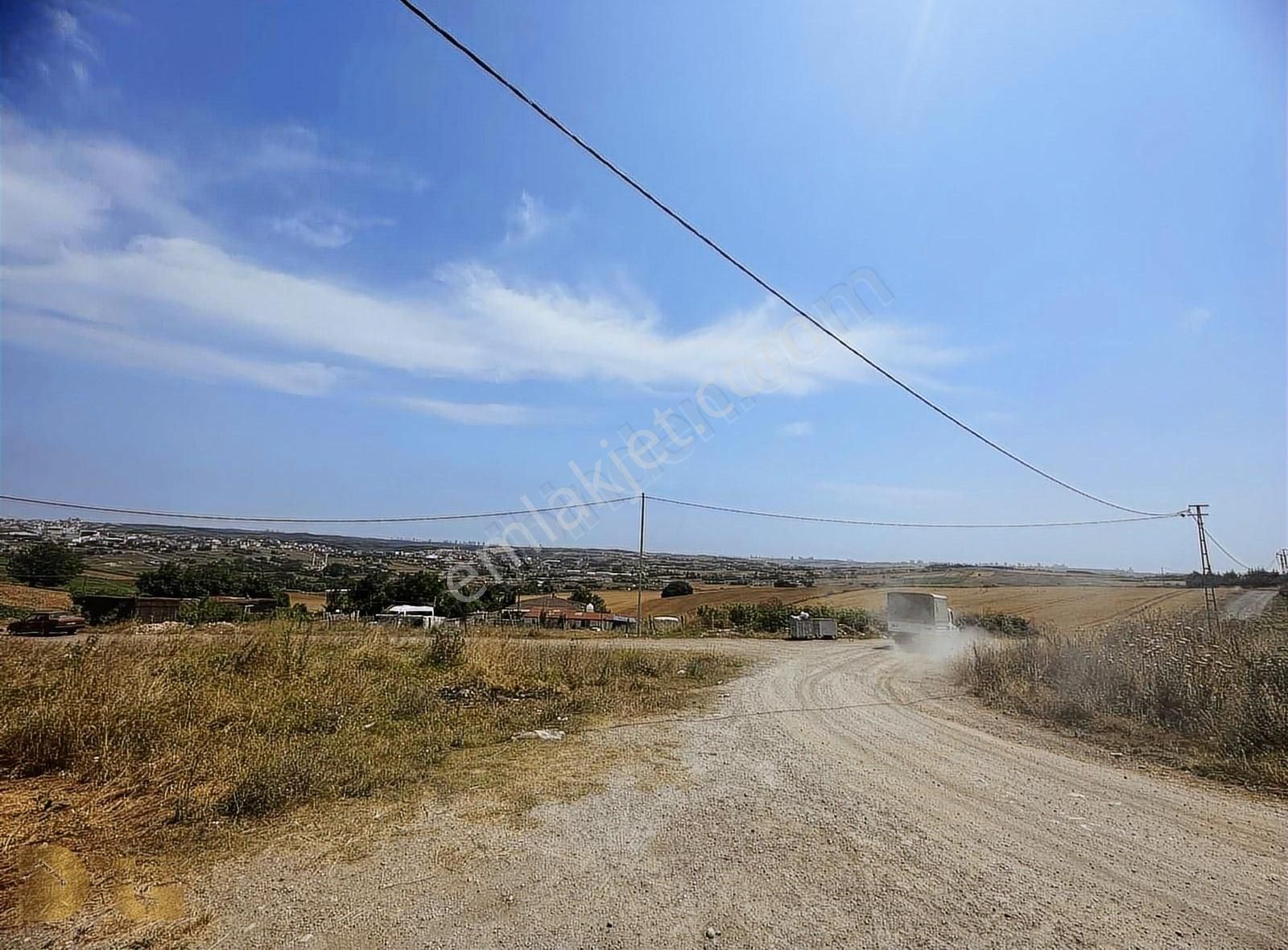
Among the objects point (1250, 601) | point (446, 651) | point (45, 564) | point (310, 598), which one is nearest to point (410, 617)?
point (310, 598)

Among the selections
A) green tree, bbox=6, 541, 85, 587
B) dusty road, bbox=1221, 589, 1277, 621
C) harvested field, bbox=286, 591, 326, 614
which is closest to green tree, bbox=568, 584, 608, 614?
harvested field, bbox=286, 591, 326, 614

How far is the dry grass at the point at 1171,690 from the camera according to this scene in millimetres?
7555

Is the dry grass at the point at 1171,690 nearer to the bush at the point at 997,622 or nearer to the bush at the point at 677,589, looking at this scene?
the bush at the point at 997,622

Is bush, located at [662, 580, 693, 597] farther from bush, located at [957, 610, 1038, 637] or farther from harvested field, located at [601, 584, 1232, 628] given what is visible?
bush, located at [957, 610, 1038, 637]

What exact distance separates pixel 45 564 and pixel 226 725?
103ft

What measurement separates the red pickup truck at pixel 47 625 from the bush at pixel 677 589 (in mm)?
39044

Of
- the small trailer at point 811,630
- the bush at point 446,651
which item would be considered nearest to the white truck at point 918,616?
the small trailer at point 811,630

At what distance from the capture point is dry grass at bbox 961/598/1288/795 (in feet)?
24.8

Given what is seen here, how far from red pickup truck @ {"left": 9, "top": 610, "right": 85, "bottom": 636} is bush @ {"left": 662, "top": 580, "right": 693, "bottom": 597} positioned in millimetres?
39044

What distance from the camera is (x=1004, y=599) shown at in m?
42.2

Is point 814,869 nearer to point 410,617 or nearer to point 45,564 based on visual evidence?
point 410,617

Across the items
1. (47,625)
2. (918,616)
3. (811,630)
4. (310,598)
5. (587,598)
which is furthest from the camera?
(587,598)

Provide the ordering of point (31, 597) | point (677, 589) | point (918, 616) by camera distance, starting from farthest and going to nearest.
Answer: point (677, 589), point (31, 597), point (918, 616)

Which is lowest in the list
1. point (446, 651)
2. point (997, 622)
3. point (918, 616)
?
point (446, 651)
